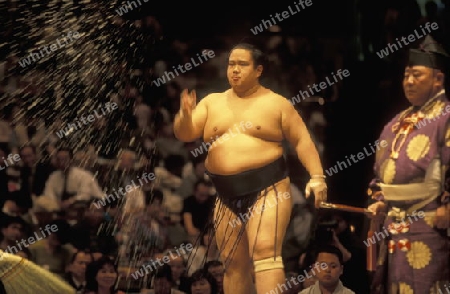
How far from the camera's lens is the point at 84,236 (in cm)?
679

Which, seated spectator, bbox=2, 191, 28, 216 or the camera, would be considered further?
seated spectator, bbox=2, 191, 28, 216

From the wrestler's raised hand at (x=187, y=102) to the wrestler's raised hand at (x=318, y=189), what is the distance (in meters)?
0.71

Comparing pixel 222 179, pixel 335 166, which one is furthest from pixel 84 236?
pixel 335 166

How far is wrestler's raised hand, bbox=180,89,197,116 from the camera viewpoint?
19.7 ft

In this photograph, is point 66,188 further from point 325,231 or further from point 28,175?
point 325,231

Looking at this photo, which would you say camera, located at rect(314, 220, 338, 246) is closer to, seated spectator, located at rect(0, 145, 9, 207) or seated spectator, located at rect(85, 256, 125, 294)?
seated spectator, located at rect(85, 256, 125, 294)

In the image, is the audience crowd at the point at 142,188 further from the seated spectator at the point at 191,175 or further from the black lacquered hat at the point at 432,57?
the black lacquered hat at the point at 432,57

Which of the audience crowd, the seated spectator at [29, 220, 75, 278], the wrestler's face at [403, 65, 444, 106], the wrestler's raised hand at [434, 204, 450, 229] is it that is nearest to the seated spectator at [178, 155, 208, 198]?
the audience crowd

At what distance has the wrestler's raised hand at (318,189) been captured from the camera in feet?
20.2

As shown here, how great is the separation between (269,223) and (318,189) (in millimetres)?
306

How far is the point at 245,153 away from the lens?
6.16 meters

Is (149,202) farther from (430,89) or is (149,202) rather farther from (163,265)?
(430,89)

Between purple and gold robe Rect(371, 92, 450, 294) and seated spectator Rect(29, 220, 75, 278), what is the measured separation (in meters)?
1.85

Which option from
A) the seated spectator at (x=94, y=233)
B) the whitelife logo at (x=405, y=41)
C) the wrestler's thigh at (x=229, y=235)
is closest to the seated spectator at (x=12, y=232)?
the seated spectator at (x=94, y=233)
